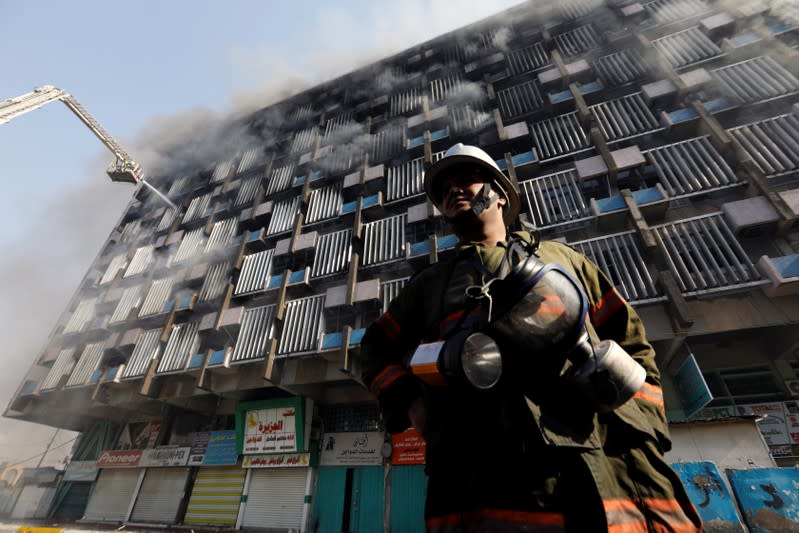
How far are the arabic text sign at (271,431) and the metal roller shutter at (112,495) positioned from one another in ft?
21.9

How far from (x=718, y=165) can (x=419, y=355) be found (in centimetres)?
1469

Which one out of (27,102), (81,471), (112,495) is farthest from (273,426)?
(27,102)

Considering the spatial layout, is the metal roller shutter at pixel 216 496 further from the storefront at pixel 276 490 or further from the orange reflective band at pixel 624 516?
the orange reflective band at pixel 624 516

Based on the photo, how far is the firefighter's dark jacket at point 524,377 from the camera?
1.21 meters

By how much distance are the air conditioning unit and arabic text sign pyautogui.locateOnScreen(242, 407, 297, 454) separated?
1473cm

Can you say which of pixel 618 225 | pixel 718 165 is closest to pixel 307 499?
pixel 618 225

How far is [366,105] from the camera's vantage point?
22.5 metres

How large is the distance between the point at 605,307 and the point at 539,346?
857 millimetres

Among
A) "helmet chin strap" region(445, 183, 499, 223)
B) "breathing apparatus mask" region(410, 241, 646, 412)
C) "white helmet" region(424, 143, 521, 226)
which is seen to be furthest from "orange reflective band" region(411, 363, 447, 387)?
"white helmet" region(424, 143, 521, 226)

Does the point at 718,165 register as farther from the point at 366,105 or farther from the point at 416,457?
the point at 366,105

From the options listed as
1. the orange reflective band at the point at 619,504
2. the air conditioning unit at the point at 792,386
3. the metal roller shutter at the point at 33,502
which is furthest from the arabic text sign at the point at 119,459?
the air conditioning unit at the point at 792,386

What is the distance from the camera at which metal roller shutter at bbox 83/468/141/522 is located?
14.5m

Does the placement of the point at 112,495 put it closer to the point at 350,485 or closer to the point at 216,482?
the point at 216,482

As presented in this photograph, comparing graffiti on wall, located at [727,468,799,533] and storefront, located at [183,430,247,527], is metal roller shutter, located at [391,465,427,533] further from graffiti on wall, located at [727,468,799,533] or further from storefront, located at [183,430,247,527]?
graffiti on wall, located at [727,468,799,533]
